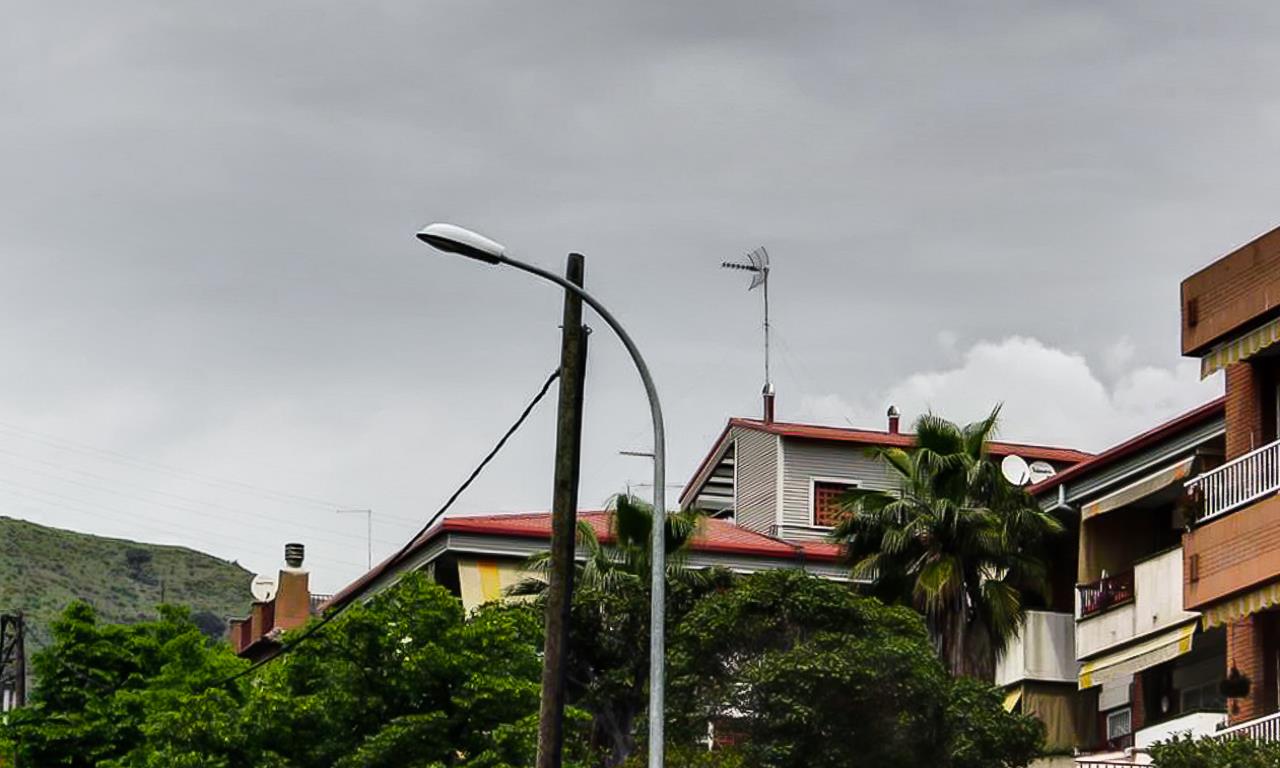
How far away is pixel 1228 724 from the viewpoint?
1388 inches

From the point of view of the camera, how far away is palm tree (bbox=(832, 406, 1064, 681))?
143 feet

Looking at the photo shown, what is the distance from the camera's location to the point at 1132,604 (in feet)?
145

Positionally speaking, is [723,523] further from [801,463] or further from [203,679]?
[203,679]

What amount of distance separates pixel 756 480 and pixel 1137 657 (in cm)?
2070

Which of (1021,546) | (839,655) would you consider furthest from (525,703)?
(1021,546)

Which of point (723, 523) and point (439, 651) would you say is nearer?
point (439, 651)

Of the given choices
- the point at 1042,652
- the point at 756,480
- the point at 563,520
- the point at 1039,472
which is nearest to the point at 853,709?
the point at 563,520

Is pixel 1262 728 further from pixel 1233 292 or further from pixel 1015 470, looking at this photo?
pixel 1015 470

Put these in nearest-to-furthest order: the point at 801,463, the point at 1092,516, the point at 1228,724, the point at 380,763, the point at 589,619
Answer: the point at 1228,724 < the point at 380,763 < the point at 589,619 < the point at 1092,516 < the point at 801,463

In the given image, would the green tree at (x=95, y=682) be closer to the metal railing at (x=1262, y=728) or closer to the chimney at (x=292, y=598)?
the chimney at (x=292, y=598)

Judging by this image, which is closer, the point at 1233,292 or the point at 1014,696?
the point at 1233,292

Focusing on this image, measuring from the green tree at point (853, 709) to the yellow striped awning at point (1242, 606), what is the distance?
12.7ft

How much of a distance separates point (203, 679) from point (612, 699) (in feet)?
43.9

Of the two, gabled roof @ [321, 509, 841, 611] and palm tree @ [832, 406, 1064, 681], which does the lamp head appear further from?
gabled roof @ [321, 509, 841, 611]
